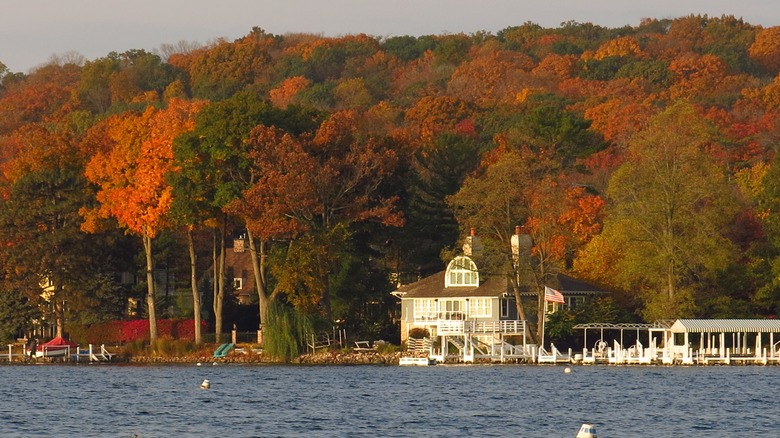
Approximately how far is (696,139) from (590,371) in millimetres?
16479

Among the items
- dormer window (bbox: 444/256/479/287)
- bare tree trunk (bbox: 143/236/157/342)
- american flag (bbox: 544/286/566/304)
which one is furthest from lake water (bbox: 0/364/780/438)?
bare tree trunk (bbox: 143/236/157/342)

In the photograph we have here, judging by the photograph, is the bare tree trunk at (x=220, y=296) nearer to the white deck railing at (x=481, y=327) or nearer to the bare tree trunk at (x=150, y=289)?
the bare tree trunk at (x=150, y=289)

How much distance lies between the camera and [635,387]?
2446 inches

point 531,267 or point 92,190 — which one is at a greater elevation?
point 92,190

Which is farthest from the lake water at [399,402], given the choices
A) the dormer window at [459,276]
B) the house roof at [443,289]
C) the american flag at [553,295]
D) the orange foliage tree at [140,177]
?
the orange foliage tree at [140,177]

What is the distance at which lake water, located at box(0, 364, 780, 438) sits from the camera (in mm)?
46031

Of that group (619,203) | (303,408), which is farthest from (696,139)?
(303,408)

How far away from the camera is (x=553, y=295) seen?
81125 mm

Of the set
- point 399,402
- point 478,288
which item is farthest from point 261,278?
point 399,402

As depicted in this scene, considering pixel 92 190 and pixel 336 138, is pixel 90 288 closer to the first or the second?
pixel 92 190

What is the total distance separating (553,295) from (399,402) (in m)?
26.9

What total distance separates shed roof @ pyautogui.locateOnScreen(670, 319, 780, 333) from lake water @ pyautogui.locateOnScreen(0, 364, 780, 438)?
7.13 ft

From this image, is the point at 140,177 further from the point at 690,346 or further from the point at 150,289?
the point at 690,346

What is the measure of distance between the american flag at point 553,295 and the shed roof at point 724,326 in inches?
248
